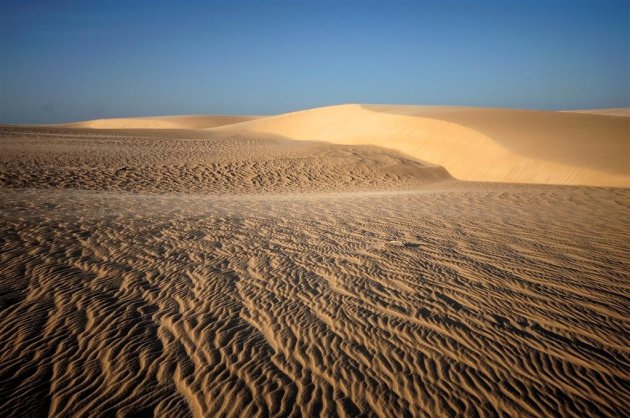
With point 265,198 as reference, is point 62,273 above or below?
above

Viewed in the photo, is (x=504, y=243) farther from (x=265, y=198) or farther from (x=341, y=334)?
(x=265, y=198)

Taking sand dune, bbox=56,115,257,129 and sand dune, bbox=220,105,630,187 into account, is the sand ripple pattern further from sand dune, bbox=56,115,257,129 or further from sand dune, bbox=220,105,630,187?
sand dune, bbox=56,115,257,129

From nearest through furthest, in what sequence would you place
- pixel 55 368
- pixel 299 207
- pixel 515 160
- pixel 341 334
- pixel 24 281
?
1. pixel 55 368
2. pixel 341 334
3. pixel 24 281
4. pixel 299 207
5. pixel 515 160

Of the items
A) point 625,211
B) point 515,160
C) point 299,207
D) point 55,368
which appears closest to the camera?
point 55,368

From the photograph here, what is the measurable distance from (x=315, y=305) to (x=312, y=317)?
0.91ft

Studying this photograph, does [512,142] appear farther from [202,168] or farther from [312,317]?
[312,317]

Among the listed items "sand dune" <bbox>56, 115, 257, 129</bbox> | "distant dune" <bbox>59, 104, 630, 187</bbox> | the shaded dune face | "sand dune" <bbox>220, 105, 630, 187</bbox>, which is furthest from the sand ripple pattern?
"sand dune" <bbox>56, 115, 257, 129</bbox>

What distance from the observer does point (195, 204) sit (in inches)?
414

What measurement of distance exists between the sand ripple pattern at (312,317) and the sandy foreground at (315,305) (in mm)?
21

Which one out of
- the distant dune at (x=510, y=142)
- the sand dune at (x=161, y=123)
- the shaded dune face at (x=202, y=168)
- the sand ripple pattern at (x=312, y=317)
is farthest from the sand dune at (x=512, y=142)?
the sand dune at (x=161, y=123)

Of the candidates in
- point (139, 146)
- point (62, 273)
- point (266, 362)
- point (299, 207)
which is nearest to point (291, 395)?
point (266, 362)

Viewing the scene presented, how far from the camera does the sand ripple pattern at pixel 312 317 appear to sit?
10.8ft

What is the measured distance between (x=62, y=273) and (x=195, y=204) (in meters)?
5.07

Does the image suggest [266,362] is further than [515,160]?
No
